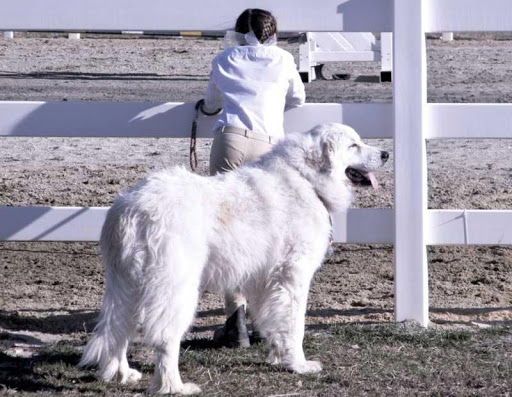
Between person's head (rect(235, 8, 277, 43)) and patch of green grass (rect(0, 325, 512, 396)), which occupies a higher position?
person's head (rect(235, 8, 277, 43))


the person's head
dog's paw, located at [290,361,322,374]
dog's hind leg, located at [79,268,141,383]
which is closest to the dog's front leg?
dog's paw, located at [290,361,322,374]

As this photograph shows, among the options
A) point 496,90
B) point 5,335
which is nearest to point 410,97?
point 5,335

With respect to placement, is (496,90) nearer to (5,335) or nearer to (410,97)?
(410,97)

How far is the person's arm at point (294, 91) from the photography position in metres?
6.81

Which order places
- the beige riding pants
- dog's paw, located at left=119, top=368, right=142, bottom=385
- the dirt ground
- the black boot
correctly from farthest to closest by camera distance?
the dirt ground, the black boot, the beige riding pants, dog's paw, located at left=119, top=368, right=142, bottom=385

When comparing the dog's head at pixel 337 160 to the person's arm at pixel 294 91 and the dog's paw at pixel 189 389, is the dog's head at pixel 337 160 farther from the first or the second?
the dog's paw at pixel 189 389

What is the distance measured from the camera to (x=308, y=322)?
7410mm

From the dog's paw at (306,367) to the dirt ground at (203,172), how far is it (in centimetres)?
103

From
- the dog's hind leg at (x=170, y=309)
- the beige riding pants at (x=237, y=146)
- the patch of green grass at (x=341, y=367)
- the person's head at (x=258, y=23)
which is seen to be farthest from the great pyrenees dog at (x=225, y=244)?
the person's head at (x=258, y=23)

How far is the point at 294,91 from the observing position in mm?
6914

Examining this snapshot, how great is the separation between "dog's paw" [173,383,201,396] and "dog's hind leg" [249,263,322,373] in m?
0.64

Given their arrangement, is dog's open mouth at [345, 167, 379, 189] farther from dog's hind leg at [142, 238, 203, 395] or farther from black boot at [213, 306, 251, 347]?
dog's hind leg at [142, 238, 203, 395]

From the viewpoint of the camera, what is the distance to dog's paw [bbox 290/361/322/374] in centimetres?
619

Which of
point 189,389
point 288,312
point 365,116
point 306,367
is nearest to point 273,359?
point 306,367
